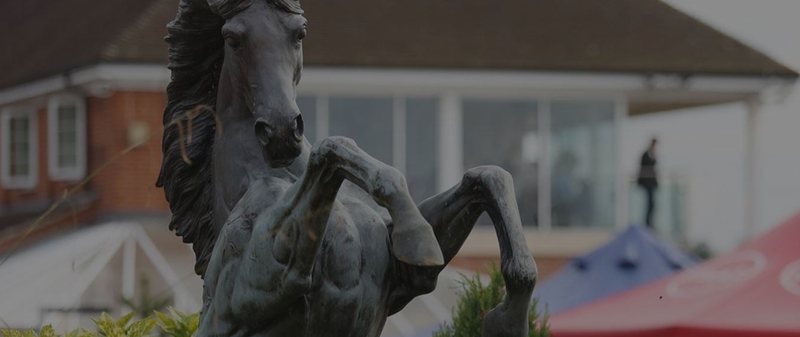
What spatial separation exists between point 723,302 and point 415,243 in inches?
220

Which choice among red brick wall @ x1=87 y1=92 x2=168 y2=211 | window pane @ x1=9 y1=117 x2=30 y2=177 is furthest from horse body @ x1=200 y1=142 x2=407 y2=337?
window pane @ x1=9 y1=117 x2=30 y2=177

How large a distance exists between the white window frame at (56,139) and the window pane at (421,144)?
5.49 m

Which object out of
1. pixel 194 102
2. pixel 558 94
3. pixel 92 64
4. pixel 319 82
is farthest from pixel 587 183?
pixel 194 102

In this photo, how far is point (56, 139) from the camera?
31594 millimetres

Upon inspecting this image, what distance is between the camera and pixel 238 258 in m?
5.27

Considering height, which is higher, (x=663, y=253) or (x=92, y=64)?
(x=92, y=64)

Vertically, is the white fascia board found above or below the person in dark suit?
above

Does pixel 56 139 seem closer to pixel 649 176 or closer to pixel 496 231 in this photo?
pixel 649 176

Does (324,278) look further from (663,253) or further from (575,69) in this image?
(575,69)

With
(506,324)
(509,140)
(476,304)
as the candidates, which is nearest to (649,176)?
(509,140)

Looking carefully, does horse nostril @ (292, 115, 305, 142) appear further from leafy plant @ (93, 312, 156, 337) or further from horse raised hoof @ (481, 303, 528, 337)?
Answer: leafy plant @ (93, 312, 156, 337)

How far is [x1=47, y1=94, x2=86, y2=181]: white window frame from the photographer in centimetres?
3064

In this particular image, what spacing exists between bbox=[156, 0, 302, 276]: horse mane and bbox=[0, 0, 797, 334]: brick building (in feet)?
70.7

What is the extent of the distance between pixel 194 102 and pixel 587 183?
2526 centimetres
